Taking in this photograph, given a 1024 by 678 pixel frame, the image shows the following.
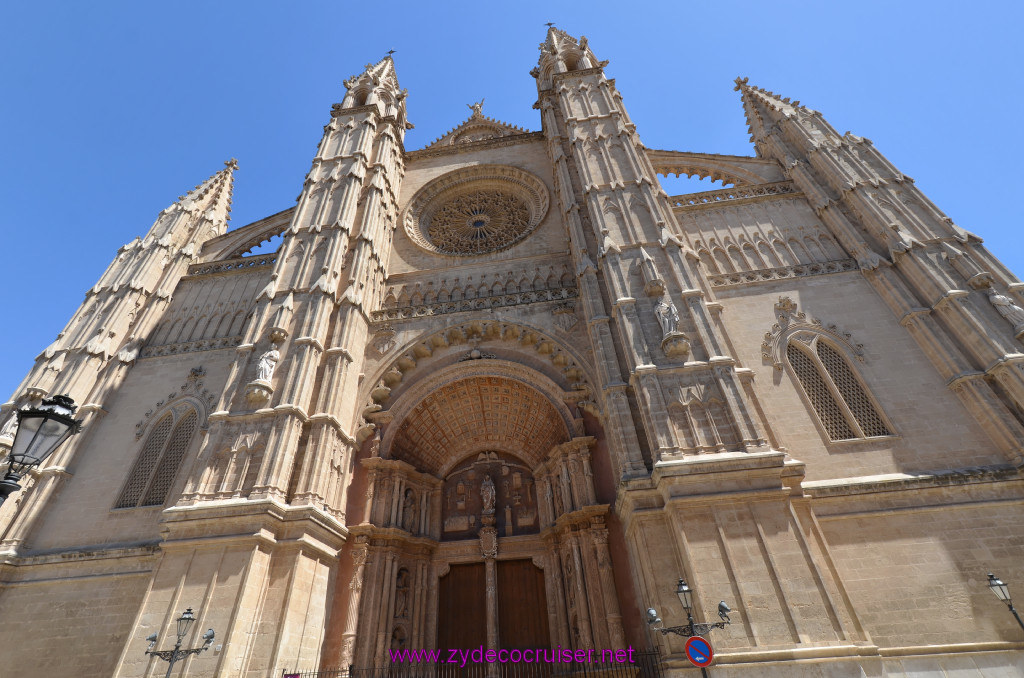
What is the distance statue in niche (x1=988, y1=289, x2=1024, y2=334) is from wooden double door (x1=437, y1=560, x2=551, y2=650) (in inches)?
520

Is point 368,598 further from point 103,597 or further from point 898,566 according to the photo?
point 898,566

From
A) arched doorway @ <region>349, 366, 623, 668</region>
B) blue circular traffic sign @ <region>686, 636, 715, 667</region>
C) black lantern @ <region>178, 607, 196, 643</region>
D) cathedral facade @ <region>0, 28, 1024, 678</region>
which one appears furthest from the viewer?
arched doorway @ <region>349, 366, 623, 668</region>

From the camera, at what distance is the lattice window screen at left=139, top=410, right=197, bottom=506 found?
1383 centimetres

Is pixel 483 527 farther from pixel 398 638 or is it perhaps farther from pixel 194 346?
pixel 194 346

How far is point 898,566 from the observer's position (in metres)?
9.67

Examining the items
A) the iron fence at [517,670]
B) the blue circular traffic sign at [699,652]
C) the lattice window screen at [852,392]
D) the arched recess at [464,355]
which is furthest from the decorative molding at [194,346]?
the lattice window screen at [852,392]

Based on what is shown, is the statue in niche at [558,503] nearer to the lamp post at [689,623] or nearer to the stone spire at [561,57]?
the lamp post at [689,623]

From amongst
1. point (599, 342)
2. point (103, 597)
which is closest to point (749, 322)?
point (599, 342)

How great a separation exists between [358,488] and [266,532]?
3297mm

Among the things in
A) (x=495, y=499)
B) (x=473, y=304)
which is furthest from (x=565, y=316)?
(x=495, y=499)

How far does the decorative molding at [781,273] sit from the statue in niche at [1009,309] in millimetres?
3306

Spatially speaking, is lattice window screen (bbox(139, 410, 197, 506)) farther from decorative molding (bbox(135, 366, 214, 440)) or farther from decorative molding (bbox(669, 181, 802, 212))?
decorative molding (bbox(669, 181, 802, 212))

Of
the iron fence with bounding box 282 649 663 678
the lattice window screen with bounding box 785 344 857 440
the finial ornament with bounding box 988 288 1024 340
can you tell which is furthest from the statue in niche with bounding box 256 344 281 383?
Answer: the finial ornament with bounding box 988 288 1024 340

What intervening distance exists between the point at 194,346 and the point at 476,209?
1262 centimetres
